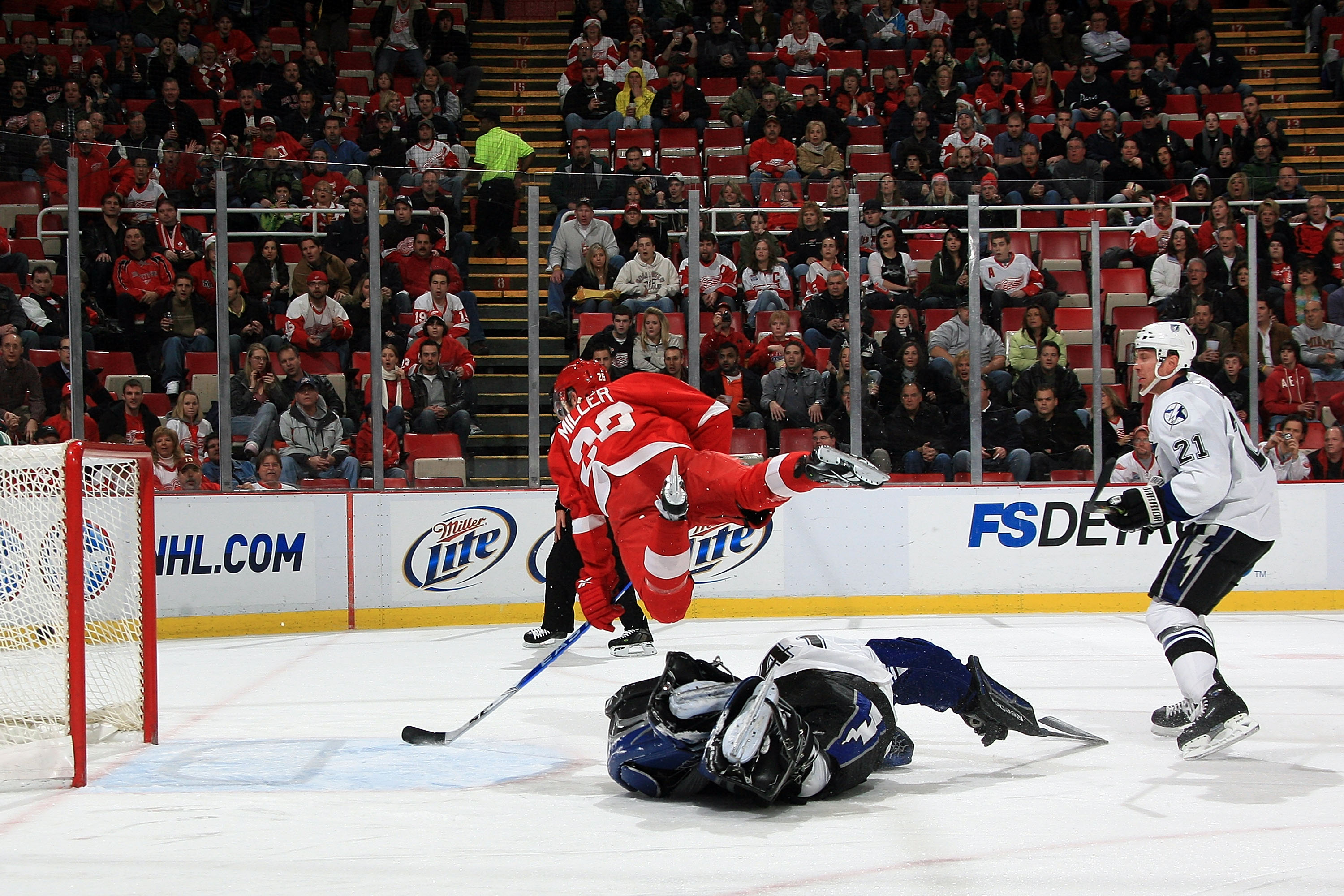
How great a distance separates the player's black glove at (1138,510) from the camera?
4.00 meters

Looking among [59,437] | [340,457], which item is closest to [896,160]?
[340,457]

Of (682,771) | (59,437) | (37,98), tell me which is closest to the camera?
(682,771)

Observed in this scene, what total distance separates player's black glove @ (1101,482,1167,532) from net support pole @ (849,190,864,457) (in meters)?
3.57

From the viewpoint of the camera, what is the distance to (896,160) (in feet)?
33.6

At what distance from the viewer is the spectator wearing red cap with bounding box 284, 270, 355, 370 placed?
23.8 feet

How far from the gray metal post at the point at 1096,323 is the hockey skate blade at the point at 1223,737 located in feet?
13.5

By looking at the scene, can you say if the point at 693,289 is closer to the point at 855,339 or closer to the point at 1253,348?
the point at 855,339

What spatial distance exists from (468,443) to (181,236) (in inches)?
78.5

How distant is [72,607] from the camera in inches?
146

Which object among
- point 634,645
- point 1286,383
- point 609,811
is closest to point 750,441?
point 634,645

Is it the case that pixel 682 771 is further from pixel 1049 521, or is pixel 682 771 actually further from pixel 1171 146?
pixel 1171 146

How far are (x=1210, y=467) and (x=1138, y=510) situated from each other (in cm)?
26

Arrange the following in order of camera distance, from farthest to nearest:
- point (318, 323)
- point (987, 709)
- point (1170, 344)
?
point (318, 323), point (1170, 344), point (987, 709)

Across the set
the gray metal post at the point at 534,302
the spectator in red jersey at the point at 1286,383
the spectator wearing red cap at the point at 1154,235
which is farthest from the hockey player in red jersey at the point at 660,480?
the spectator in red jersey at the point at 1286,383
